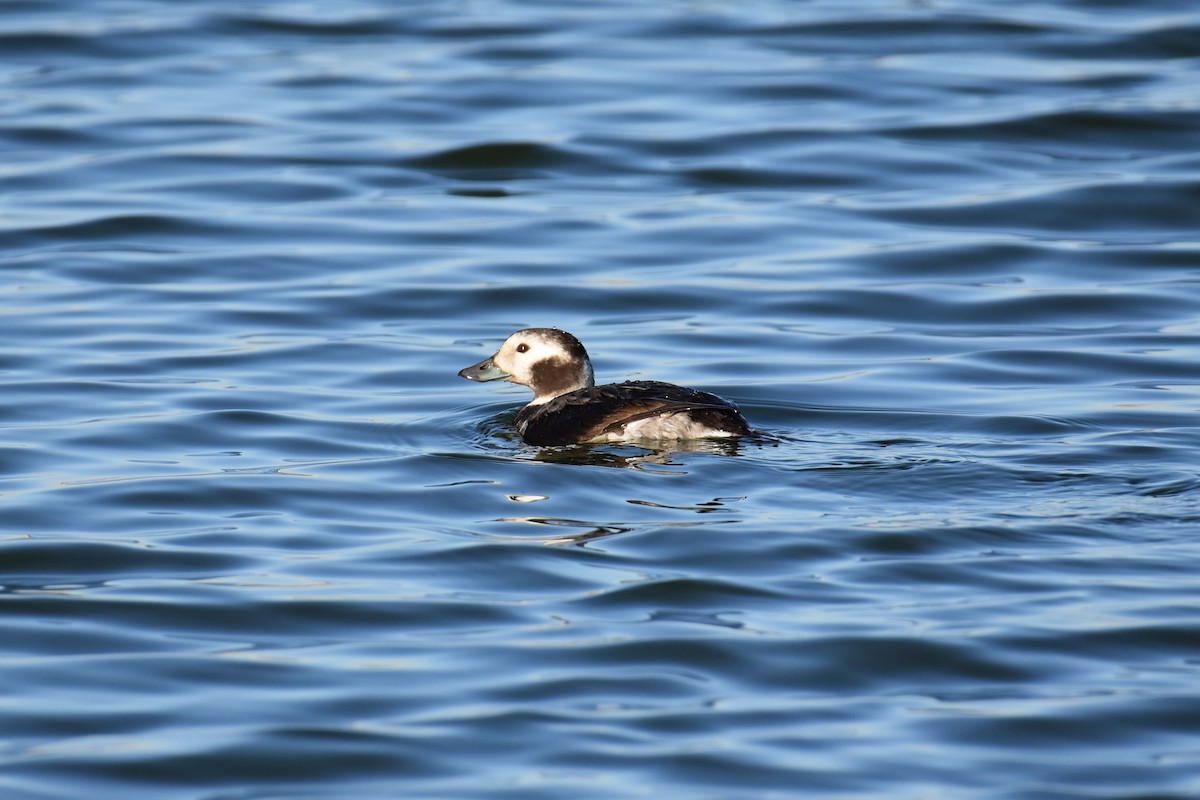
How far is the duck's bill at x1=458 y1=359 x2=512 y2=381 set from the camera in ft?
32.4

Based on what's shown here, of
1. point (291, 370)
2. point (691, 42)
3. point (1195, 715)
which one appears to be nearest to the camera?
point (1195, 715)

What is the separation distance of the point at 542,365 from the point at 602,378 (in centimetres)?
92

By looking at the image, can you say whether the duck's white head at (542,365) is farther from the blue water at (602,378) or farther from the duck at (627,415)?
the blue water at (602,378)

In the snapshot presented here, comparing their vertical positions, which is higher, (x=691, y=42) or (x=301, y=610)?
(x=691, y=42)

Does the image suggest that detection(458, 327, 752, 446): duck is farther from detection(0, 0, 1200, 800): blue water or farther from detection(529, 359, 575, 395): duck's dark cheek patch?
detection(0, 0, 1200, 800): blue water

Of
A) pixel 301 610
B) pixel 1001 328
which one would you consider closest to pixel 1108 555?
pixel 301 610

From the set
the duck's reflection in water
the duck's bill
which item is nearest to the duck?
the duck's bill

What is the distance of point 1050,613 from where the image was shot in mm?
6266

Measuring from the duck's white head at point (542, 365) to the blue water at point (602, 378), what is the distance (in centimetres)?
28

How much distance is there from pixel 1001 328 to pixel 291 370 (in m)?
4.25

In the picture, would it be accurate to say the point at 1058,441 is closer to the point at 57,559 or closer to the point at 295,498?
the point at 295,498

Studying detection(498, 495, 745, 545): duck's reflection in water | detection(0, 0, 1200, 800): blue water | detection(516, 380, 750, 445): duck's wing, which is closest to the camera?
detection(0, 0, 1200, 800): blue water

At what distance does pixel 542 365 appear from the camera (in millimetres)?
9758

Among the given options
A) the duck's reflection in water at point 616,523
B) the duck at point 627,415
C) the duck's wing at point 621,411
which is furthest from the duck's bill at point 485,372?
the duck's reflection in water at point 616,523
